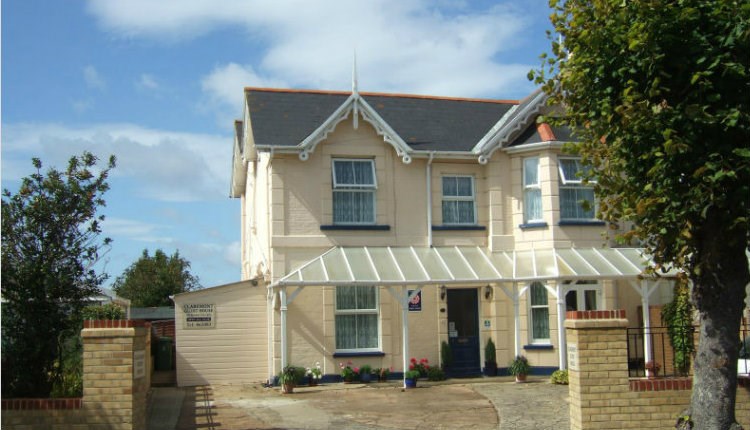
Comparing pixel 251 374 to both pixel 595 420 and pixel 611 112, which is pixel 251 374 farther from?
pixel 611 112

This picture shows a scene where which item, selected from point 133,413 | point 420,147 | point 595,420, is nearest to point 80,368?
point 133,413

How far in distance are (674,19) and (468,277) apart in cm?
1054

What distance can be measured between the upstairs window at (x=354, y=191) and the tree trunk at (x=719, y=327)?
36.8 ft

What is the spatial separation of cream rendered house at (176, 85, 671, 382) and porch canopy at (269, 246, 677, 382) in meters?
0.05

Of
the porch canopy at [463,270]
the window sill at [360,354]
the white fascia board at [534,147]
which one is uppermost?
the white fascia board at [534,147]

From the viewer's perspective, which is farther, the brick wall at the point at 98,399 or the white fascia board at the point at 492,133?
the white fascia board at the point at 492,133

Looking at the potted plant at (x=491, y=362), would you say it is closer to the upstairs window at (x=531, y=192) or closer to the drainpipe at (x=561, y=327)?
the drainpipe at (x=561, y=327)

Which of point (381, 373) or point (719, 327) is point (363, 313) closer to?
point (381, 373)

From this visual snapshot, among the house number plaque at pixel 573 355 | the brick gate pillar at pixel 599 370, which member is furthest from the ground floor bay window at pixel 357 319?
the brick gate pillar at pixel 599 370

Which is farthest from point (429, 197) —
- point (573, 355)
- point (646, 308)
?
point (573, 355)

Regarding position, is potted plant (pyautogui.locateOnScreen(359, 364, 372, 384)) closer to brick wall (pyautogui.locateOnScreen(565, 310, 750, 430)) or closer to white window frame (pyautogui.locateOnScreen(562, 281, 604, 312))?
white window frame (pyautogui.locateOnScreen(562, 281, 604, 312))

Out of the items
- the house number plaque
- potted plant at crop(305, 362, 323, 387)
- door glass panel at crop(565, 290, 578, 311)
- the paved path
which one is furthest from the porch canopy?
the house number plaque

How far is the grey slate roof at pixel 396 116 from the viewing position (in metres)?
20.2

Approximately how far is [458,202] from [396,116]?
2.92m
